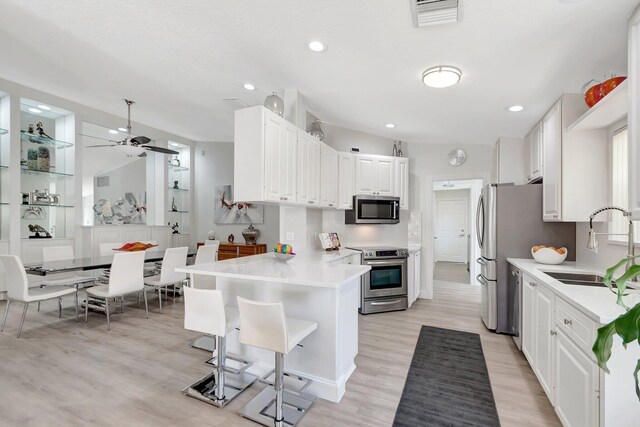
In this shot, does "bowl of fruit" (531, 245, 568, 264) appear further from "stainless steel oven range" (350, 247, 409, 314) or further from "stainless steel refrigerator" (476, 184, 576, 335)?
A: "stainless steel oven range" (350, 247, 409, 314)

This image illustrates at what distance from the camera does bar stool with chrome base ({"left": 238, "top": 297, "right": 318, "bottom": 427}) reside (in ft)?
6.01

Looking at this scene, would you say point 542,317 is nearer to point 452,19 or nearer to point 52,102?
point 452,19

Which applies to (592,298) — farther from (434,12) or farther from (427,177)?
(427,177)

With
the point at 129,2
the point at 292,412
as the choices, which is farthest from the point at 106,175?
the point at 292,412

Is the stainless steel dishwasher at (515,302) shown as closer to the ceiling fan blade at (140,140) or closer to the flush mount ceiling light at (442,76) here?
the flush mount ceiling light at (442,76)

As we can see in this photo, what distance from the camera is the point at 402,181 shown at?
4.97 m

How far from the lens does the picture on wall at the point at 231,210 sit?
7004mm

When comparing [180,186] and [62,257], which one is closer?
[62,257]

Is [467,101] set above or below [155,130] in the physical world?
below

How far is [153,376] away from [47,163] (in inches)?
185

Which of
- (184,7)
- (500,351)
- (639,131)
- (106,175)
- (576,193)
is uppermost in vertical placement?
(184,7)

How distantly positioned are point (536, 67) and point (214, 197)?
6.69m

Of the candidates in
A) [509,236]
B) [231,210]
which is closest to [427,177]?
[509,236]

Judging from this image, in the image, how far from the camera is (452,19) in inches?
75.8
